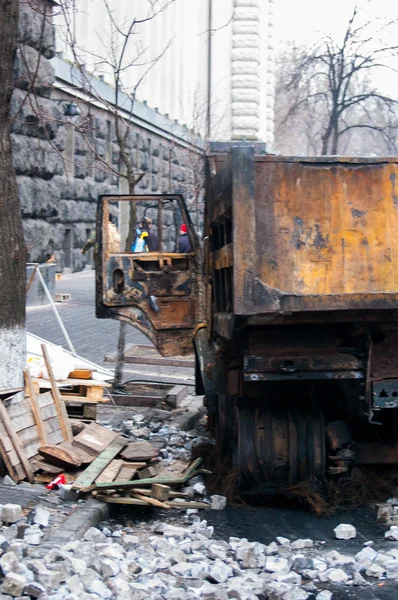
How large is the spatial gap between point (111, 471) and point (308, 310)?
1920 mm

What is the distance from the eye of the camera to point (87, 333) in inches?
648

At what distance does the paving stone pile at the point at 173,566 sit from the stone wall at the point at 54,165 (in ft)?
27.6

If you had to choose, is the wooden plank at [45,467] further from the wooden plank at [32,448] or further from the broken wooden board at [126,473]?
the broken wooden board at [126,473]

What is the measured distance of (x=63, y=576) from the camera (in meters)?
4.69

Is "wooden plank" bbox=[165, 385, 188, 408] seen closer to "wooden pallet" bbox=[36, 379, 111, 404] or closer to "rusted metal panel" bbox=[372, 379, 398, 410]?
"wooden pallet" bbox=[36, 379, 111, 404]

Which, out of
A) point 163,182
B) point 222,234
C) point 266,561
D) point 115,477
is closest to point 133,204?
point 222,234

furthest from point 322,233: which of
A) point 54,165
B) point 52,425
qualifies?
point 54,165

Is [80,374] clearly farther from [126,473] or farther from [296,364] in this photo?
[296,364]

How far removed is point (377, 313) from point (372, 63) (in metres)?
13.7

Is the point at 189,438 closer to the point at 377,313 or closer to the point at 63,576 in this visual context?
the point at 377,313

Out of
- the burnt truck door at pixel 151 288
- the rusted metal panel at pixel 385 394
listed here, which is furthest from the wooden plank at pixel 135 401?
the rusted metal panel at pixel 385 394

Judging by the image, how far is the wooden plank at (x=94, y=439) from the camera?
7578 mm

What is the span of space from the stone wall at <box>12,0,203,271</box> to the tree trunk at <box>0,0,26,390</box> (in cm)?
600

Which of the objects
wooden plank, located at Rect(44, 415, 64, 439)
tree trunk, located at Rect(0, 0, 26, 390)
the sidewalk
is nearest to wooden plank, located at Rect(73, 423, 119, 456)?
wooden plank, located at Rect(44, 415, 64, 439)
